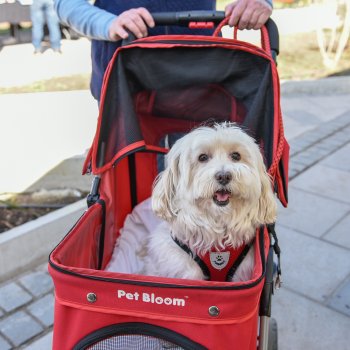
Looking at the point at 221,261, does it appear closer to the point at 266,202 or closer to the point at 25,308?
the point at 266,202

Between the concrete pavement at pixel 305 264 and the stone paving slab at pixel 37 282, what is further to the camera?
the stone paving slab at pixel 37 282

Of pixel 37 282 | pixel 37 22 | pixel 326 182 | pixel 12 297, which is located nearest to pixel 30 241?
pixel 37 282

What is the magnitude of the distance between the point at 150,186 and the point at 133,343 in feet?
4.09

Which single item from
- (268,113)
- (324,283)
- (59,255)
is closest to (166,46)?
(268,113)

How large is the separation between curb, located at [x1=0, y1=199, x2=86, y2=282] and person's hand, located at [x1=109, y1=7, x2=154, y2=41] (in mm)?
1491

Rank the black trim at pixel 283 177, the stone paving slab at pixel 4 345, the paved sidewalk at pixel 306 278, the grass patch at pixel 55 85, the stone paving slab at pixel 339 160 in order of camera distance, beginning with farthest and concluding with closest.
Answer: the grass patch at pixel 55 85, the stone paving slab at pixel 339 160, the paved sidewalk at pixel 306 278, the stone paving slab at pixel 4 345, the black trim at pixel 283 177

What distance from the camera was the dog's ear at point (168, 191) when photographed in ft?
6.74

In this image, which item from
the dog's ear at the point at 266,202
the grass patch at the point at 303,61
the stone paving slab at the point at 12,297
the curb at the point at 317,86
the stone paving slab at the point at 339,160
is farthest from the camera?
the grass patch at the point at 303,61

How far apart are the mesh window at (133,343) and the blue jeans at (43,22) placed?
8.31m

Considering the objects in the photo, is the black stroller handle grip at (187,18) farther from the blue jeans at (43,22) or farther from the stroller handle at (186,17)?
the blue jeans at (43,22)

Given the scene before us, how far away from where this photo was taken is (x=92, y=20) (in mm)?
2227

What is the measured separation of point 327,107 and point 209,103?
4611 millimetres

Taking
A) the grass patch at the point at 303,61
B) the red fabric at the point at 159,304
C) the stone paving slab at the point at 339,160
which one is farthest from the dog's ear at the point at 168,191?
the grass patch at the point at 303,61

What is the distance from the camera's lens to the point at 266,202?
6.58 ft
